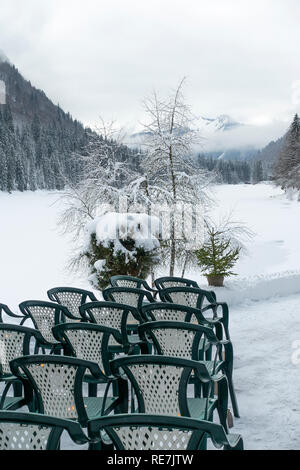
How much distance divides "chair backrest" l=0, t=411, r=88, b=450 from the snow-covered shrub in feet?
21.3

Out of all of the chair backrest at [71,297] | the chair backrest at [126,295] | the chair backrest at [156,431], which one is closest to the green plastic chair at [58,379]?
the chair backrest at [156,431]

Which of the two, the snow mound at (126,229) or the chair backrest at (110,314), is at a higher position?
the snow mound at (126,229)

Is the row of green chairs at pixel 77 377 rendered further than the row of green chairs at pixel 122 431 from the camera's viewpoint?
Yes

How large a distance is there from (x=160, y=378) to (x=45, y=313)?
211 cm

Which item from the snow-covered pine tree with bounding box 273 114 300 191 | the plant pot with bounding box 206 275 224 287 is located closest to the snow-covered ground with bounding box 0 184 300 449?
the plant pot with bounding box 206 275 224 287

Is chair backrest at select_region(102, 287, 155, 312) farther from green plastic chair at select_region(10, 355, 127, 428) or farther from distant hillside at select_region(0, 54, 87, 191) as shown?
distant hillside at select_region(0, 54, 87, 191)

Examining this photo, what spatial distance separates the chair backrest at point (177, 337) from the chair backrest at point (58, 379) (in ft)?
2.26

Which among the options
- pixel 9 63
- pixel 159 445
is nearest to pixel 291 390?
pixel 159 445

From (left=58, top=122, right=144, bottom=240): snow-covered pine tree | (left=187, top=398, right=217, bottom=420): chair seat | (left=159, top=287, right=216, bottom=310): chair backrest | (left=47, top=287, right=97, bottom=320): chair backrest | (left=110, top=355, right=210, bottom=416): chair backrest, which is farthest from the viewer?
(left=58, top=122, right=144, bottom=240): snow-covered pine tree

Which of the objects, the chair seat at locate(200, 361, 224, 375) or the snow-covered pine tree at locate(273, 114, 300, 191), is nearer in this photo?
the chair seat at locate(200, 361, 224, 375)

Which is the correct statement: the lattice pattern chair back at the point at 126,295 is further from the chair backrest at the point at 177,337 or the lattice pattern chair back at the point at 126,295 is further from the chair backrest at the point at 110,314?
the chair backrest at the point at 177,337

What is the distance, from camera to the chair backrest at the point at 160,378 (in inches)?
89.3

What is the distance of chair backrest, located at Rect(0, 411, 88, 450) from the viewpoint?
5.35 ft
